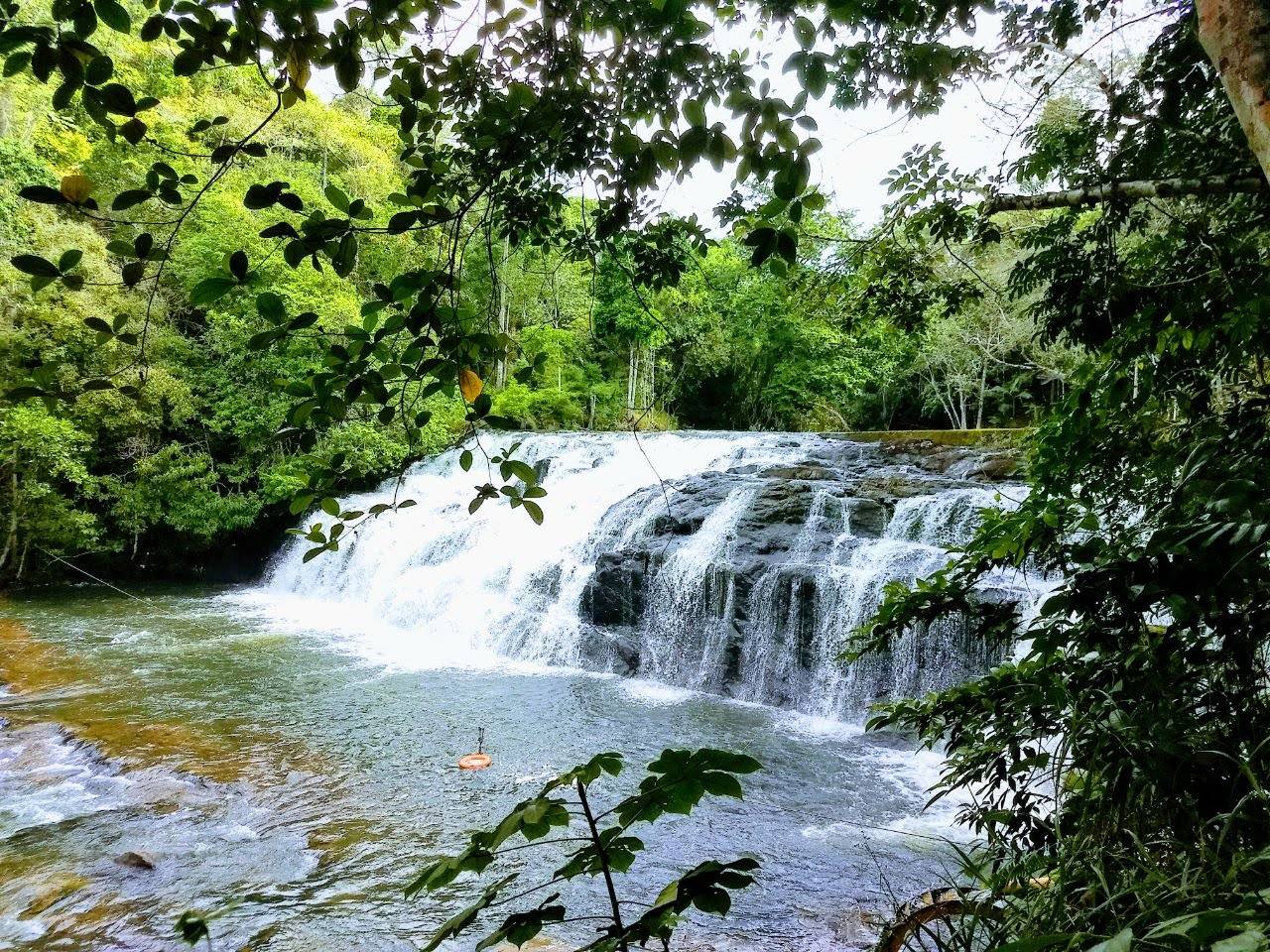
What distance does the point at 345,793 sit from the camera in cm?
568

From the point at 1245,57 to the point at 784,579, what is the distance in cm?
757

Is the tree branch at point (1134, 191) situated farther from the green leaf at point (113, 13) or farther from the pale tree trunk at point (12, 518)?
the pale tree trunk at point (12, 518)

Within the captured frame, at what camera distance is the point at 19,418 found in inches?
439

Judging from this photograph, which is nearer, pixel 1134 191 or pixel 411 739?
pixel 1134 191

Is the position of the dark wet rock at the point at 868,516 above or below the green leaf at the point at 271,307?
below

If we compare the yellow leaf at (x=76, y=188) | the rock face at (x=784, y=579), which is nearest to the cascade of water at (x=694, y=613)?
the rock face at (x=784, y=579)

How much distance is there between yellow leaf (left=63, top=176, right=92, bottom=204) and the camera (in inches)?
45.7

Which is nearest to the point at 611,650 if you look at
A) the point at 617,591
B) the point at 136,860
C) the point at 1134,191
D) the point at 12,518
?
the point at 617,591

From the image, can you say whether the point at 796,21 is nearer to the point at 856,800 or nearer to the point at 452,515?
the point at 856,800

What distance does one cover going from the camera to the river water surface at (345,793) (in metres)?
4.12

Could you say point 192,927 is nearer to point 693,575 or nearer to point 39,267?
point 39,267

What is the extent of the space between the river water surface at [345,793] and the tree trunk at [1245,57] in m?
2.74

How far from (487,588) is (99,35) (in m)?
13.4

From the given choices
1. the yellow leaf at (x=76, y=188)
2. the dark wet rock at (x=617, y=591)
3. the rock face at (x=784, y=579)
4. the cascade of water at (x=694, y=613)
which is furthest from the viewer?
the dark wet rock at (x=617, y=591)
